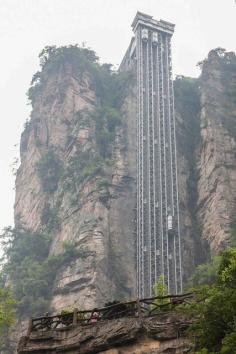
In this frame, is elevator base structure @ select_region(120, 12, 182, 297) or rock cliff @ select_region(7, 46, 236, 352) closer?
rock cliff @ select_region(7, 46, 236, 352)

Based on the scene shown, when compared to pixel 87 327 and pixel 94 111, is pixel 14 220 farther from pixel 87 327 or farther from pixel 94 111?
pixel 87 327

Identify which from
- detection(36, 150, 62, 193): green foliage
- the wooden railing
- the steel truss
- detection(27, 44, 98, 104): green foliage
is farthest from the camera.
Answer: detection(27, 44, 98, 104): green foliage

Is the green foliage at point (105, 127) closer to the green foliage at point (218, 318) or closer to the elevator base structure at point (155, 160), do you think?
the elevator base structure at point (155, 160)

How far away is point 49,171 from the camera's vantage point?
46000 millimetres

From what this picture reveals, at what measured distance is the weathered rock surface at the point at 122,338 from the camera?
14031mm

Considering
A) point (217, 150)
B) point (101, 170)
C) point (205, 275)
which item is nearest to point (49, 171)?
point (101, 170)

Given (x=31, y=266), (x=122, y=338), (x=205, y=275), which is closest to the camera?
(x=122, y=338)

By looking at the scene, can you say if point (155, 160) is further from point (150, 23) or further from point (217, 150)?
point (150, 23)

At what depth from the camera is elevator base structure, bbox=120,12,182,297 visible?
121 feet

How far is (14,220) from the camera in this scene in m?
47.5

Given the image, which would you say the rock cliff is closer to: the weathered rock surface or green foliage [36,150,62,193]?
green foliage [36,150,62,193]

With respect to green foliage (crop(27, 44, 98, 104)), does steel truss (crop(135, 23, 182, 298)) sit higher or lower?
lower

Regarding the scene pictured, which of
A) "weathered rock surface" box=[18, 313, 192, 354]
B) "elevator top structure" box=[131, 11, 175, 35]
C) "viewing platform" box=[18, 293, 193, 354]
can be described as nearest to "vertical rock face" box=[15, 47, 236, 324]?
"elevator top structure" box=[131, 11, 175, 35]

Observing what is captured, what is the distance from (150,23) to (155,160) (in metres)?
15.5
